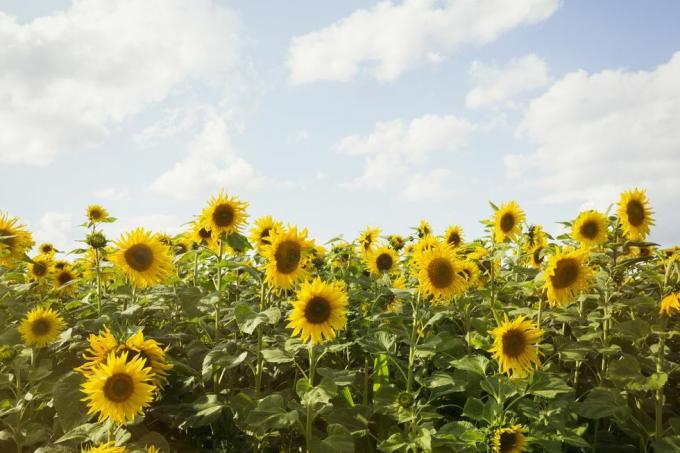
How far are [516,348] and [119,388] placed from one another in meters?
2.89

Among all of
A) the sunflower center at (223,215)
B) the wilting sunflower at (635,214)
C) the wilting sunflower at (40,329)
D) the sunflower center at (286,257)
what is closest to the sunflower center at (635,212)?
the wilting sunflower at (635,214)

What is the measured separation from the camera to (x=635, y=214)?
242 inches

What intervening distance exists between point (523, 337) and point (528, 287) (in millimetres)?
806

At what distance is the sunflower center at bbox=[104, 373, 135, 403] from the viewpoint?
3154 millimetres

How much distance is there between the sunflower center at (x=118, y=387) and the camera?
3.15 meters

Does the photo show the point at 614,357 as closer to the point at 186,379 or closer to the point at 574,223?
the point at 574,223

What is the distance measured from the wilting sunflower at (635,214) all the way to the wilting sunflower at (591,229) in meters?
0.26

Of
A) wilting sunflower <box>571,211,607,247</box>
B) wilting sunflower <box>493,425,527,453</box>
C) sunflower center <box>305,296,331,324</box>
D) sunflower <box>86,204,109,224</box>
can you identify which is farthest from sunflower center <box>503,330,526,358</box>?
sunflower <box>86,204,109,224</box>

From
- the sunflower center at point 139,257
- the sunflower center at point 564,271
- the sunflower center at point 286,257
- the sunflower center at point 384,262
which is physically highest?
the sunflower center at point 384,262

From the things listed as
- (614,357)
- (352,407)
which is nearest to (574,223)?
(614,357)

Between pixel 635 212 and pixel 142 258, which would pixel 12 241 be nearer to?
pixel 142 258

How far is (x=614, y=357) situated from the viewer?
5680mm

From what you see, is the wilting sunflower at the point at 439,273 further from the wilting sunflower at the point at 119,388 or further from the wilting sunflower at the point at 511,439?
the wilting sunflower at the point at 119,388

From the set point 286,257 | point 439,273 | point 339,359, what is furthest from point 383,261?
point 286,257
